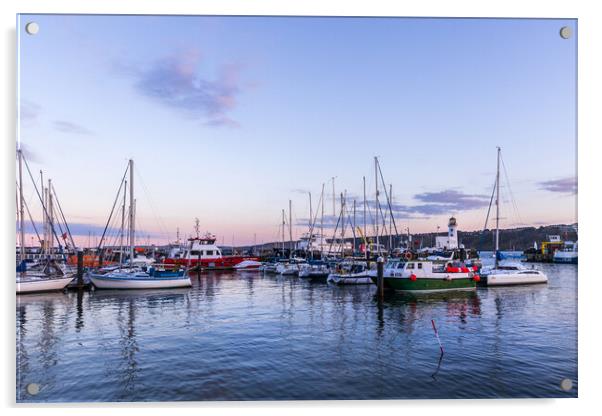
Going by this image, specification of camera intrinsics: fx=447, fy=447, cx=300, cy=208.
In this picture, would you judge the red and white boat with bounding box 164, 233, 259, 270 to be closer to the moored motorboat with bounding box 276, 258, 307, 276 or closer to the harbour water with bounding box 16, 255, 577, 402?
the moored motorboat with bounding box 276, 258, 307, 276

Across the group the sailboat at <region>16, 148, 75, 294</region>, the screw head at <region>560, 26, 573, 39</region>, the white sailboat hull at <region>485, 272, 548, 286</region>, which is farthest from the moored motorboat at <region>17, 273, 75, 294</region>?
the white sailboat hull at <region>485, 272, 548, 286</region>

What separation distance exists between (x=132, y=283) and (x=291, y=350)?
40.5 ft

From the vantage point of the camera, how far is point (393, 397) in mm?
5301

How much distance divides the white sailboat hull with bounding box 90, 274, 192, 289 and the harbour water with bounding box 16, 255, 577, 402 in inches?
138

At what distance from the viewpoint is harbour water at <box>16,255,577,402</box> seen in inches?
219

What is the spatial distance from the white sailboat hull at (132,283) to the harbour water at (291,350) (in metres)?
3.50

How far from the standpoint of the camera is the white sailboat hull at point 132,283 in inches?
689

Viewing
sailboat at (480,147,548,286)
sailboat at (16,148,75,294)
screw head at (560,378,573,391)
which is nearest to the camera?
screw head at (560,378,573,391)

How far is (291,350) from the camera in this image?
752 centimetres

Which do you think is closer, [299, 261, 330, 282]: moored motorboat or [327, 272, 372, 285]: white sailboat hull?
[327, 272, 372, 285]: white sailboat hull

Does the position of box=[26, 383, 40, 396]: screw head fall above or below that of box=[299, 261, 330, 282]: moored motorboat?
above

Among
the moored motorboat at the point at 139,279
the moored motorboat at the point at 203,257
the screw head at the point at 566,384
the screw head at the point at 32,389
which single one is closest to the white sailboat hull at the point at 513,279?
the moored motorboat at the point at 139,279

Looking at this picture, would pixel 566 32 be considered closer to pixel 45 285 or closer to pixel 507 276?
pixel 45 285

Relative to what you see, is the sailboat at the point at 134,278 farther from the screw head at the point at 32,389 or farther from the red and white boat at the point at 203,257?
the screw head at the point at 32,389
